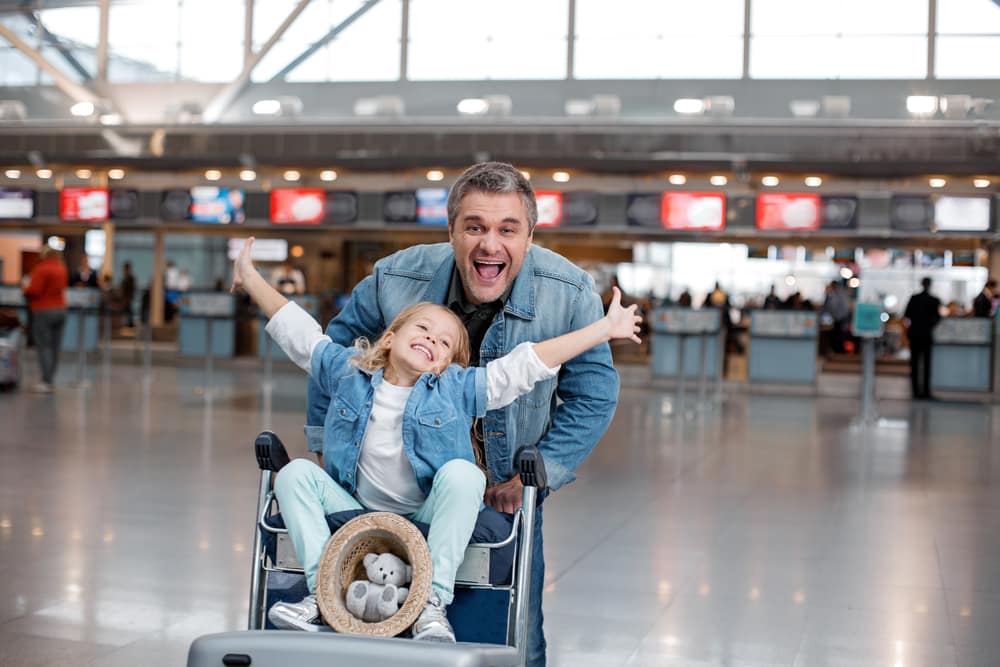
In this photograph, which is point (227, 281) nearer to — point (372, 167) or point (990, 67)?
point (372, 167)

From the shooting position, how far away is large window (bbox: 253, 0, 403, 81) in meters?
20.5

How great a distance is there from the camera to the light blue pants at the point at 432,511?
91.1 inches

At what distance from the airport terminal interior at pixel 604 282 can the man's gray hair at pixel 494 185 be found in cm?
168

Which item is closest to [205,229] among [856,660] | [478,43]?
[478,43]

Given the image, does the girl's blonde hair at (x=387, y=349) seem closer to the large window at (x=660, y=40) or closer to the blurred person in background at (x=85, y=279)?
the large window at (x=660, y=40)

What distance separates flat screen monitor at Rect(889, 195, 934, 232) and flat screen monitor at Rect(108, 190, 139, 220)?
11219mm

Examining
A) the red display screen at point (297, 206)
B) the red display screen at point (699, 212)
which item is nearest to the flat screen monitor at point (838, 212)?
the red display screen at point (699, 212)

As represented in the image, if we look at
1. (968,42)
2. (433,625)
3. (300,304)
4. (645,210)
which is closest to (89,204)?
(300,304)

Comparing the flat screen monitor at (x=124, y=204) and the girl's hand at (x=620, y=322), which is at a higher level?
the flat screen monitor at (x=124, y=204)

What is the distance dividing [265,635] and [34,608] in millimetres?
2436

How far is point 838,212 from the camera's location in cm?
1566

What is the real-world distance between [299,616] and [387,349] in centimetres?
60

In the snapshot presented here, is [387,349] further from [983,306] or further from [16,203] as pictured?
[16,203]

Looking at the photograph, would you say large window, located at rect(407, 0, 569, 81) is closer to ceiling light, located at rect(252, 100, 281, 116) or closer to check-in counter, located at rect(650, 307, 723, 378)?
ceiling light, located at rect(252, 100, 281, 116)
